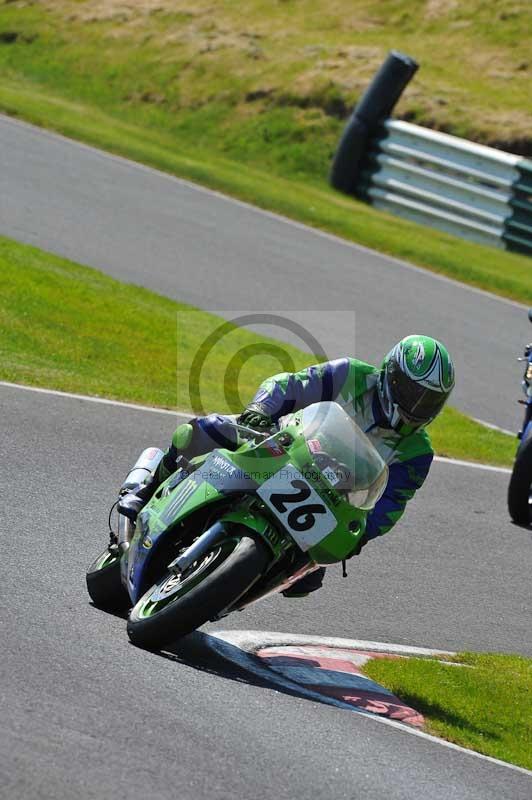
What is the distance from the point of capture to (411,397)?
6457 millimetres

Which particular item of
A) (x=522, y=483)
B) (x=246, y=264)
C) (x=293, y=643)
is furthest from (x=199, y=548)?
(x=246, y=264)

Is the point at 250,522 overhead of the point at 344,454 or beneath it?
beneath

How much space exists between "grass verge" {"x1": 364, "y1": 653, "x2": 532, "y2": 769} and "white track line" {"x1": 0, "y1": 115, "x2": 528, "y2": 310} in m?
11.6

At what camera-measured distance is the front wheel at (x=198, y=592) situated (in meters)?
5.56

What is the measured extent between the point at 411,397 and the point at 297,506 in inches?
38.3

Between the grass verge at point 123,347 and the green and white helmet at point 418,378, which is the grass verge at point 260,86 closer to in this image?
the grass verge at point 123,347

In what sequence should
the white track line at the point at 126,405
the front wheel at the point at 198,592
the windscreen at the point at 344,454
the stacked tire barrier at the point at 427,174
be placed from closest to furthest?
the front wheel at the point at 198,592
the windscreen at the point at 344,454
the white track line at the point at 126,405
the stacked tire barrier at the point at 427,174

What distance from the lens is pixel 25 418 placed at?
9656 millimetres

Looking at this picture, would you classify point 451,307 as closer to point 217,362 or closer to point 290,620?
point 217,362

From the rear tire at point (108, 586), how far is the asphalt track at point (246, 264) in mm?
7710

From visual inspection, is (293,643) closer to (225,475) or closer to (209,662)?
(209,662)

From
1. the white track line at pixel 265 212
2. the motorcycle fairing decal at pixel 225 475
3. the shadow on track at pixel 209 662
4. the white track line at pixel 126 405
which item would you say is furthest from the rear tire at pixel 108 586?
the white track line at pixel 265 212

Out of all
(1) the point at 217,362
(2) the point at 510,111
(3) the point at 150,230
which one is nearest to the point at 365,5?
→ (2) the point at 510,111

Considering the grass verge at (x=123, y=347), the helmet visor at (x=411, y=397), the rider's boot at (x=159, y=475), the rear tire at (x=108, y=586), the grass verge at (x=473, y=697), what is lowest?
the grass verge at (x=123, y=347)
